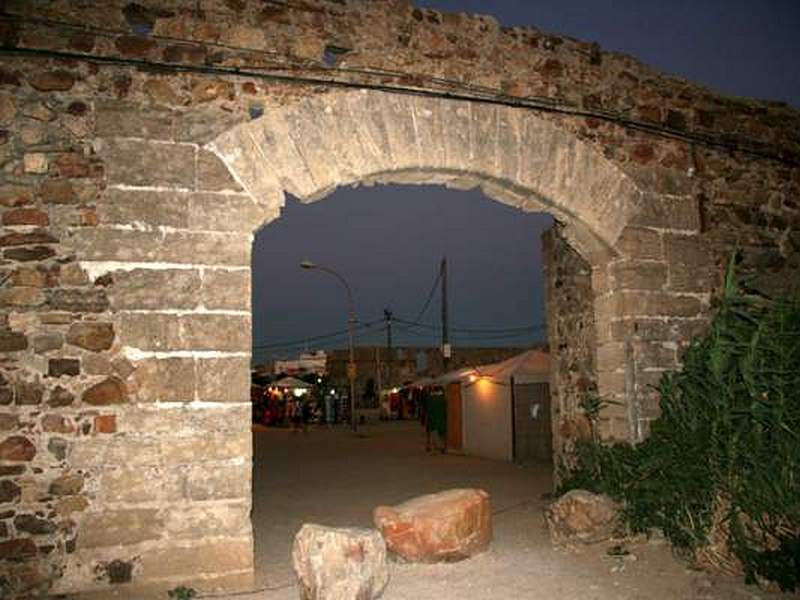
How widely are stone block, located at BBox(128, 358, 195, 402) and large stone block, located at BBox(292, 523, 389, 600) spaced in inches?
46.7

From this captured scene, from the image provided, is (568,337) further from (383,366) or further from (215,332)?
(383,366)

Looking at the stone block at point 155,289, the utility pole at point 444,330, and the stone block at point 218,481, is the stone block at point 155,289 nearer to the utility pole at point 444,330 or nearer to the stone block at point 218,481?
the stone block at point 218,481

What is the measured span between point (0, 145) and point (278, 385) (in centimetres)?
2224

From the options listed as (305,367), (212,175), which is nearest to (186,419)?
(212,175)

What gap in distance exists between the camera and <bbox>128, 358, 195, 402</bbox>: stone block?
4199 millimetres

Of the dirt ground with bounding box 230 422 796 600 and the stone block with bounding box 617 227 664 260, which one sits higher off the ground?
the stone block with bounding box 617 227 664 260

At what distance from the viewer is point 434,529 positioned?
4.80m

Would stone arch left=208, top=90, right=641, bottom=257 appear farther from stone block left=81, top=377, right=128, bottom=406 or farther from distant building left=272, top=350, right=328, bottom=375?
distant building left=272, top=350, right=328, bottom=375

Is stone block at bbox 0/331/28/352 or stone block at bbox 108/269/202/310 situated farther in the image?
stone block at bbox 108/269/202/310

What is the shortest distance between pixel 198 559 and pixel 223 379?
1.14m

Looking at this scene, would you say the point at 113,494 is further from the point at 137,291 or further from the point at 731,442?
the point at 731,442

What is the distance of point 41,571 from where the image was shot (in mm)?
3900

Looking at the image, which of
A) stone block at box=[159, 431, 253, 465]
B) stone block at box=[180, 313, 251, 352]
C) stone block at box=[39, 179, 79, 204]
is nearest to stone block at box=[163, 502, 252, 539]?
stone block at box=[159, 431, 253, 465]

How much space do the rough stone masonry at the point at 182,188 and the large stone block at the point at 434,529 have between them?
3.61ft
